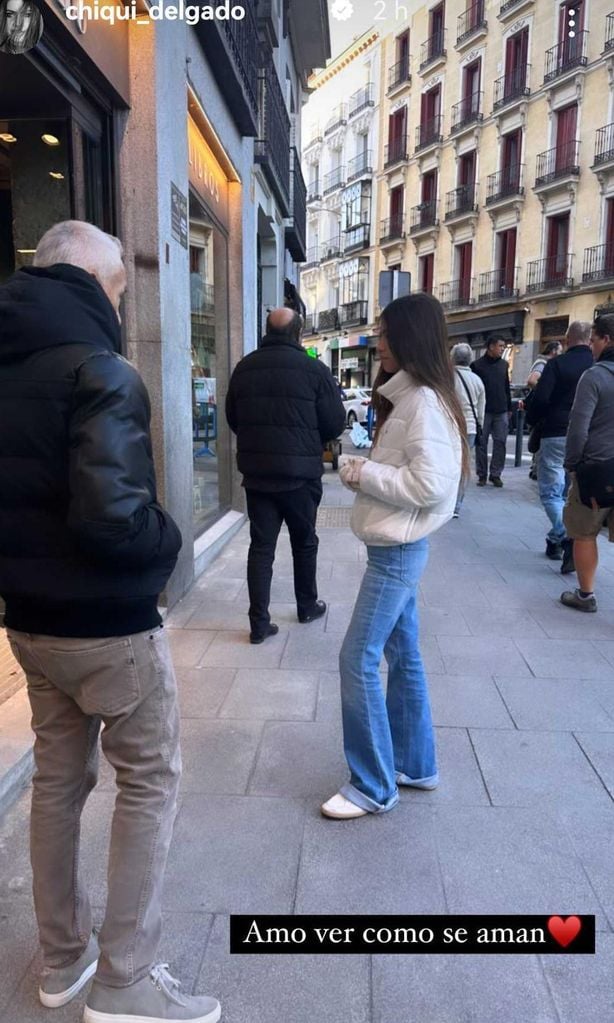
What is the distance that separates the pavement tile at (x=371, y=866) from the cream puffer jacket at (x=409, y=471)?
3.48 feet

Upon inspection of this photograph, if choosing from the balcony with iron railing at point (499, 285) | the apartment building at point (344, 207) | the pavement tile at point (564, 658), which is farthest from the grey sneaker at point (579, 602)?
the apartment building at point (344, 207)

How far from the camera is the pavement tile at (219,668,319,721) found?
12.0 feet

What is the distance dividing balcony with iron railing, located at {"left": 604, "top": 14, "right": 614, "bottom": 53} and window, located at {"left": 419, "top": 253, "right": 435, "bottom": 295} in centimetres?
1195

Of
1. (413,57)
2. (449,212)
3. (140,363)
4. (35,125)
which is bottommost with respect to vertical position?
(140,363)

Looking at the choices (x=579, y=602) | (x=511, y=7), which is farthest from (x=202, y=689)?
(x=511, y=7)

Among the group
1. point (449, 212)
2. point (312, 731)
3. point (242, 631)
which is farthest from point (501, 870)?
point (449, 212)

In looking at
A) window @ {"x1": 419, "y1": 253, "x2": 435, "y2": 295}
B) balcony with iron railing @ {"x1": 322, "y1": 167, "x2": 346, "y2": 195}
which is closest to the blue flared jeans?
window @ {"x1": 419, "y1": 253, "x2": 435, "y2": 295}

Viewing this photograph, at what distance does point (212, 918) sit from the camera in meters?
2.25

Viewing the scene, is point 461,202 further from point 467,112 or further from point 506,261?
point 506,261

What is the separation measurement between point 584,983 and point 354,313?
4471cm

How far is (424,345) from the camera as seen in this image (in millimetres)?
2562

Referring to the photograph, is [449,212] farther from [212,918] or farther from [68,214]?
[212,918]

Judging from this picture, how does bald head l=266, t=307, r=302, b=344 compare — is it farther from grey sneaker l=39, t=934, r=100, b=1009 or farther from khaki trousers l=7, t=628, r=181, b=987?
grey sneaker l=39, t=934, r=100, b=1009

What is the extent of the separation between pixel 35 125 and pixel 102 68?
52cm
